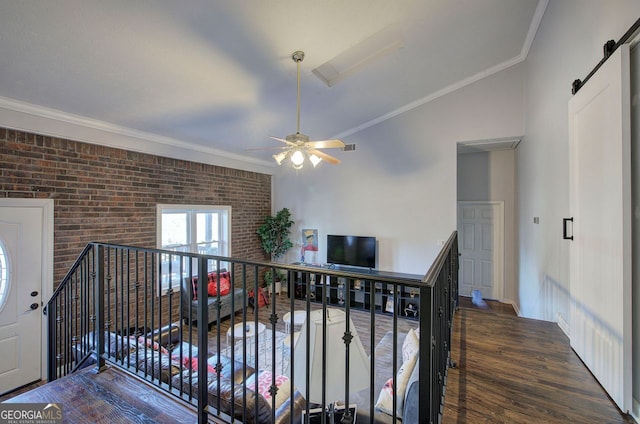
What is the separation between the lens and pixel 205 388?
1.62 meters

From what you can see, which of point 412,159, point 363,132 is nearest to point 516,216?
point 412,159

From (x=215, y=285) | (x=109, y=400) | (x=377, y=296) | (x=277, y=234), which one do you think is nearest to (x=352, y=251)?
(x=377, y=296)

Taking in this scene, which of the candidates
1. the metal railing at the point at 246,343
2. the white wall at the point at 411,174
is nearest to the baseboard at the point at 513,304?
the white wall at the point at 411,174

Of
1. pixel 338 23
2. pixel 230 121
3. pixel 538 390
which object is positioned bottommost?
pixel 538 390

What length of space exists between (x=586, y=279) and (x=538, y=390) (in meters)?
0.81

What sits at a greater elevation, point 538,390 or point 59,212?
point 59,212

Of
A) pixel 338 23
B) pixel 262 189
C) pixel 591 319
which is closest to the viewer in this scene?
pixel 591 319

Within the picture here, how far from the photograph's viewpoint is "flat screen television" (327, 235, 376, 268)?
5.15 meters

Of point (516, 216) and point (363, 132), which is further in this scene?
point (363, 132)

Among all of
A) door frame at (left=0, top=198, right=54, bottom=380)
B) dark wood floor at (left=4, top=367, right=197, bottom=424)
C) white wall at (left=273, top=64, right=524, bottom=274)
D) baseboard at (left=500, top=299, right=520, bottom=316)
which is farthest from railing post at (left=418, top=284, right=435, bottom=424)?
baseboard at (left=500, top=299, right=520, bottom=316)

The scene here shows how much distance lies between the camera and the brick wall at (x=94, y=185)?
298 centimetres

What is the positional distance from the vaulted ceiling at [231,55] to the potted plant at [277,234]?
7.41 feet

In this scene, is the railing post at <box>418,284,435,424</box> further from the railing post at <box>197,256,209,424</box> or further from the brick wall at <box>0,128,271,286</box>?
the brick wall at <box>0,128,271,286</box>

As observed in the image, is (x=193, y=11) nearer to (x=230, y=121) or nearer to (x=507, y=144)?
(x=230, y=121)
